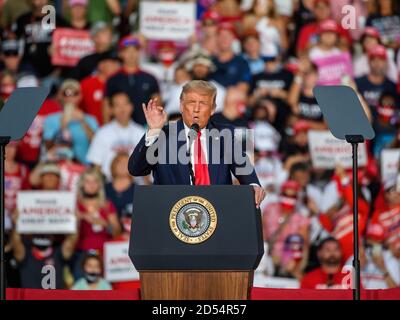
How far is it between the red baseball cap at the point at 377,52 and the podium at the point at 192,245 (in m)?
5.20

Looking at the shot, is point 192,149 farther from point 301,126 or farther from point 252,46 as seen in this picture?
point 252,46

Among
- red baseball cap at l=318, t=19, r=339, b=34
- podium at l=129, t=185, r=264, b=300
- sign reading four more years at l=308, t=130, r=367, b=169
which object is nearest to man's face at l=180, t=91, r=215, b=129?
podium at l=129, t=185, r=264, b=300

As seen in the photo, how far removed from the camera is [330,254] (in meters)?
9.84

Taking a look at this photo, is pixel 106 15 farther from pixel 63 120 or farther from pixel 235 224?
pixel 235 224

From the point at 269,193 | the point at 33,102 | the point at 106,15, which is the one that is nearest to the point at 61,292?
the point at 33,102

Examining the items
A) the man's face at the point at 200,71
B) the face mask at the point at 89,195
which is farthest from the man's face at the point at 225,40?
the face mask at the point at 89,195

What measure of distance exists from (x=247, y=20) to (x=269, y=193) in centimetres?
162

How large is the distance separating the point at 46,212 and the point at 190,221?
15.2 ft

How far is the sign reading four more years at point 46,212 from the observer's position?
10023 mm

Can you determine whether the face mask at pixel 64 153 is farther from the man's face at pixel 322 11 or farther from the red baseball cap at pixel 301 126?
the man's face at pixel 322 11

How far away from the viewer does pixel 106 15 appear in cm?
1064

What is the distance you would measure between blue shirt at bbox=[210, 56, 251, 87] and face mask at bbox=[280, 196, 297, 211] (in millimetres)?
1110

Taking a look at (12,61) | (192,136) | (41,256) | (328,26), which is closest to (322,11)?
(328,26)
